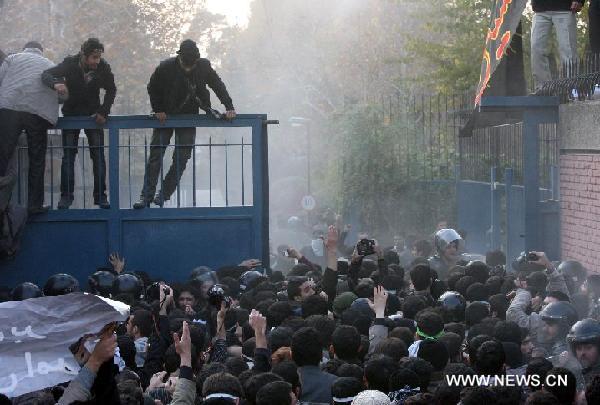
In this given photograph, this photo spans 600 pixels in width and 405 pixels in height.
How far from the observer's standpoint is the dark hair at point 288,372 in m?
7.14

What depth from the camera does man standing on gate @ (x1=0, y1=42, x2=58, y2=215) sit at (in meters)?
13.4

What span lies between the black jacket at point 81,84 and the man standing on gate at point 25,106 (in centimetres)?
20

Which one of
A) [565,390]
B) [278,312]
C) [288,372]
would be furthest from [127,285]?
[565,390]

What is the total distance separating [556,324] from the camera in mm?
9281

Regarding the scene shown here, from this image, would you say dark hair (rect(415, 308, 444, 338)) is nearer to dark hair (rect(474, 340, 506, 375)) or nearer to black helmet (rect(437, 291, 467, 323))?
dark hair (rect(474, 340, 506, 375))

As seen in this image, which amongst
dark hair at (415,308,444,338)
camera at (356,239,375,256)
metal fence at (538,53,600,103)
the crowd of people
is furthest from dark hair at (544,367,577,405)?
metal fence at (538,53,600,103)

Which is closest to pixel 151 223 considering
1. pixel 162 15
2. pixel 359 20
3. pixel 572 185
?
pixel 572 185

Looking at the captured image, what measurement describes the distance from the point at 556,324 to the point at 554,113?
20.9 feet

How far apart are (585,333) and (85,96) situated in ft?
26.3

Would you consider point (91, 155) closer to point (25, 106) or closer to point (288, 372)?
point (25, 106)

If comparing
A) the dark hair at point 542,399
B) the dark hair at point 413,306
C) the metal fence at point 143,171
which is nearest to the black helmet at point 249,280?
the metal fence at point 143,171

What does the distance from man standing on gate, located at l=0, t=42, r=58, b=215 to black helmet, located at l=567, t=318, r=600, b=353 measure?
760cm

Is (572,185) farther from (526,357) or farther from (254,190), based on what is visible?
(526,357)

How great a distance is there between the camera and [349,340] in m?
7.98
